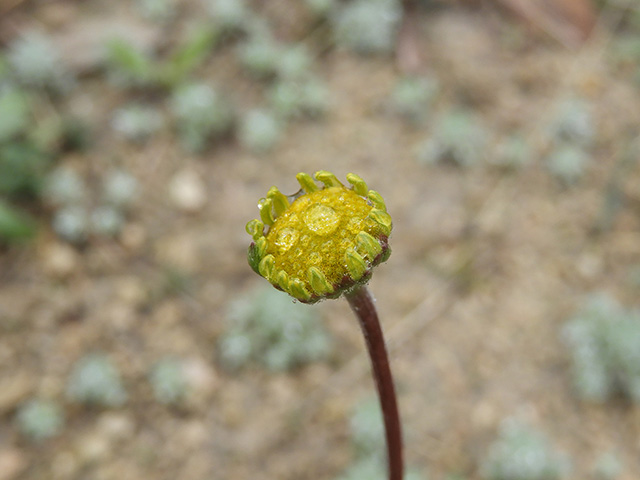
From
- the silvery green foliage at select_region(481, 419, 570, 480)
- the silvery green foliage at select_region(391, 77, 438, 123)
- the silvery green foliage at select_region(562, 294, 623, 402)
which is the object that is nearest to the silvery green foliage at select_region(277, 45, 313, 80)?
the silvery green foliage at select_region(391, 77, 438, 123)

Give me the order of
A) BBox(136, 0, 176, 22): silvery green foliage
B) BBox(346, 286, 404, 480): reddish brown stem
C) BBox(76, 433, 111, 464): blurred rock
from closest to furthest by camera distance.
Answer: BBox(346, 286, 404, 480): reddish brown stem, BBox(76, 433, 111, 464): blurred rock, BBox(136, 0, 176, 22): silvery green foliage

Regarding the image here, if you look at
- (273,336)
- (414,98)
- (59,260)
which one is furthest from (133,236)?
(414,98)

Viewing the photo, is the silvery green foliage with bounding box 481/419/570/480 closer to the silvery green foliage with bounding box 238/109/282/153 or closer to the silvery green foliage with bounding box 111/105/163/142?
the silvery green foliage with bounding box 238/109/282/153

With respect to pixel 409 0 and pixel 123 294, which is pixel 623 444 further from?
pixel 409 0

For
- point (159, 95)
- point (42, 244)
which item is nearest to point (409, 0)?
point (159, 95)

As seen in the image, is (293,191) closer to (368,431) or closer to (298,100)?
(298,100)

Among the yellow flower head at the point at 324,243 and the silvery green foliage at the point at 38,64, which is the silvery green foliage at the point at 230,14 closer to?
the silvery green foliage at the point at 38,64

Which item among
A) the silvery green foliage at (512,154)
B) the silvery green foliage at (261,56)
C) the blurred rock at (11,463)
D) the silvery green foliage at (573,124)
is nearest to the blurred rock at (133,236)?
the blurred rock at (11,463)
